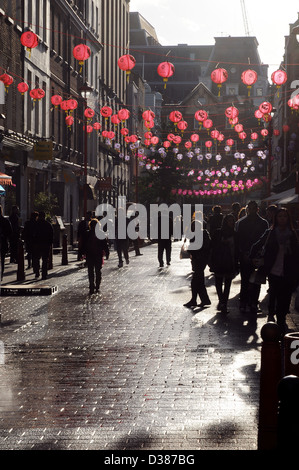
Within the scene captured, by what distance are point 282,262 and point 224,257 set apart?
11.2 feet

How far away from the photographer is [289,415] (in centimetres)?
390

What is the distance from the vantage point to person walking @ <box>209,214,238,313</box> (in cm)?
1455

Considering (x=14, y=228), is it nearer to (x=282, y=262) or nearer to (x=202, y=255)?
(x=202, y=255)

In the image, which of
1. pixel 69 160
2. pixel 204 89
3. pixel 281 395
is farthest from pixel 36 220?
pixel 204 89

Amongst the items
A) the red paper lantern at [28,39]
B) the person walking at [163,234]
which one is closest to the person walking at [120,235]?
the person walking at [163,234]

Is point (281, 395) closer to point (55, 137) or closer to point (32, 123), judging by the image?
point (32, 123)

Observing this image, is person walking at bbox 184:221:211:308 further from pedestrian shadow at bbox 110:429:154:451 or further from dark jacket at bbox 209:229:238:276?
pedestrian shadow at bbox 110:429:154:451

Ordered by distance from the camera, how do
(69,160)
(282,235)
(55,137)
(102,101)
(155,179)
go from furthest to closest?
(155,179)
(102,101)
(69,160)
(55,137)
(282,235)

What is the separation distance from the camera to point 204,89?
11162cm

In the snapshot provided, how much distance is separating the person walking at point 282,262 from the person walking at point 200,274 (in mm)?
3796

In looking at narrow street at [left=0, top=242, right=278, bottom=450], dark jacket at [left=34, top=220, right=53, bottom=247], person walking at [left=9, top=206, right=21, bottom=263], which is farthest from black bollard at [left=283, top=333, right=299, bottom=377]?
person walking at [left=9, top=206, right=21, bottom=263]

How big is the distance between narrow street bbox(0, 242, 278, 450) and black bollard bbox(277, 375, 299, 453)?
1.96m

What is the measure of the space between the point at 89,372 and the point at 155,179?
6927 centimetres

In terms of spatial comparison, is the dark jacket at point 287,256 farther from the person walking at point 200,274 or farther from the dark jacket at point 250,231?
the person walking at point 200,274
